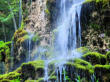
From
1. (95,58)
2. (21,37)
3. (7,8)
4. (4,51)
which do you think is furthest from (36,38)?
(7,8)

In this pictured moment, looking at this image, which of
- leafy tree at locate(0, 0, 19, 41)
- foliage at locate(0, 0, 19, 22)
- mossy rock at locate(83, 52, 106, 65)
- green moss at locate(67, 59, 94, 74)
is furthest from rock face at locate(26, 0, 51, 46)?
leafy tree at locate(0, 0, 19, 41)

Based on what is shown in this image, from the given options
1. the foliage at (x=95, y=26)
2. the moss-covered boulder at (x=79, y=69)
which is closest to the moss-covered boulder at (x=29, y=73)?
the moss-covered boulder at (x=79, y=69)

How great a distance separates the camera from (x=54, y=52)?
10.6 metres

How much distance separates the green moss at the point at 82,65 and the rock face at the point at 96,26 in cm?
179

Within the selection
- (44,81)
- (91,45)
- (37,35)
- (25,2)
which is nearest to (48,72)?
(44,81)

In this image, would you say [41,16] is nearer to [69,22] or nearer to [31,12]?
[31,12]

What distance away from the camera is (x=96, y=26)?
9281mm

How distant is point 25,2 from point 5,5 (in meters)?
8.61

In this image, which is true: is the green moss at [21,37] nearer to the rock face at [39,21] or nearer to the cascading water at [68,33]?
the rock face at [39,21]

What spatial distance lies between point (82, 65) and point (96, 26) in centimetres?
300

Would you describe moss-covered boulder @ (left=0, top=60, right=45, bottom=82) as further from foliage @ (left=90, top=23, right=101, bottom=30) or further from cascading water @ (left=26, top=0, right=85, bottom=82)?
foliage @ (left=90, top=23, right=101, bottom=30)

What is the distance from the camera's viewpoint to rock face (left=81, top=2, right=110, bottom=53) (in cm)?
880

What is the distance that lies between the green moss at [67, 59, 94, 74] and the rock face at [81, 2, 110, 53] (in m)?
1.79

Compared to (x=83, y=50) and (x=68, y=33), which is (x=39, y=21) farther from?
(x=83, y=50)
